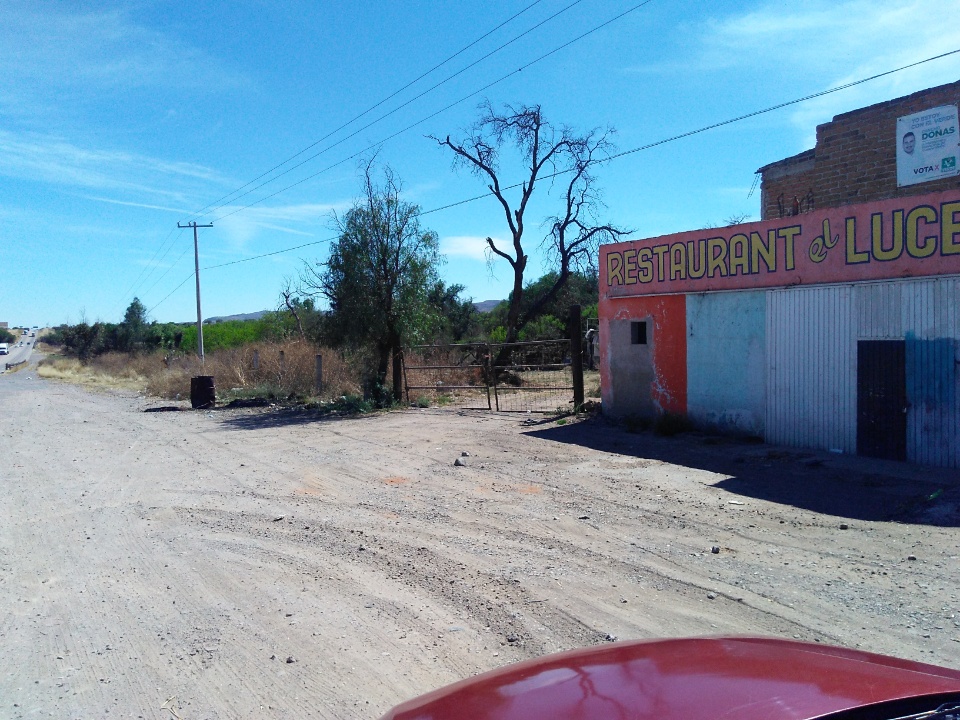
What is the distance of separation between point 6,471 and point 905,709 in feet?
47.6

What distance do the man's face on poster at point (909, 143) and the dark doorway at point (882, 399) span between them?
448 centimetres

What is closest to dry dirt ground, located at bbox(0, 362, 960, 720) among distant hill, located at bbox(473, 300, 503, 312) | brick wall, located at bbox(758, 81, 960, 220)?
brick wall, located at bbox(758, 81, 960, 220)

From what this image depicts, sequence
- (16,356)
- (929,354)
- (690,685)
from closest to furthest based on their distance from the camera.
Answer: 1. (690,685)
2. (929,354)
3. (16,356)

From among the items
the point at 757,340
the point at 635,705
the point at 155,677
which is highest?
the point at 757,340

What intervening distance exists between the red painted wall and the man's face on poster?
473 cm

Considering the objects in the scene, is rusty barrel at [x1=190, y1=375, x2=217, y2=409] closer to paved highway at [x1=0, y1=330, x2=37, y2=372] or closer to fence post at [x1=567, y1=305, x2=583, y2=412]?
fence post at [x1=567, y1=305, x2=583, y2=412]

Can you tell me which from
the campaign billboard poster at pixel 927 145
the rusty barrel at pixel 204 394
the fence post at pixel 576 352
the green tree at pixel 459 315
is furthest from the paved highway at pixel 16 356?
the campaign billboard poster at pixel 927 145

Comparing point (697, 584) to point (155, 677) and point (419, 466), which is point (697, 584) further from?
point (419, 466)

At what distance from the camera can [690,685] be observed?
241 centimetres

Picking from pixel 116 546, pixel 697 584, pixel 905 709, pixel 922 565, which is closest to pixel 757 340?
pixel 922 565

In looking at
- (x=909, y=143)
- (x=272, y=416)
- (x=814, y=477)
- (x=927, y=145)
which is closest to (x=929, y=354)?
(x=814, y=477)

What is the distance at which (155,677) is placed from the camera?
4.81 metres

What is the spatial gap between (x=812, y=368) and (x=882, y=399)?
4.14ft

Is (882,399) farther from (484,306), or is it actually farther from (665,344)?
(484,306)
